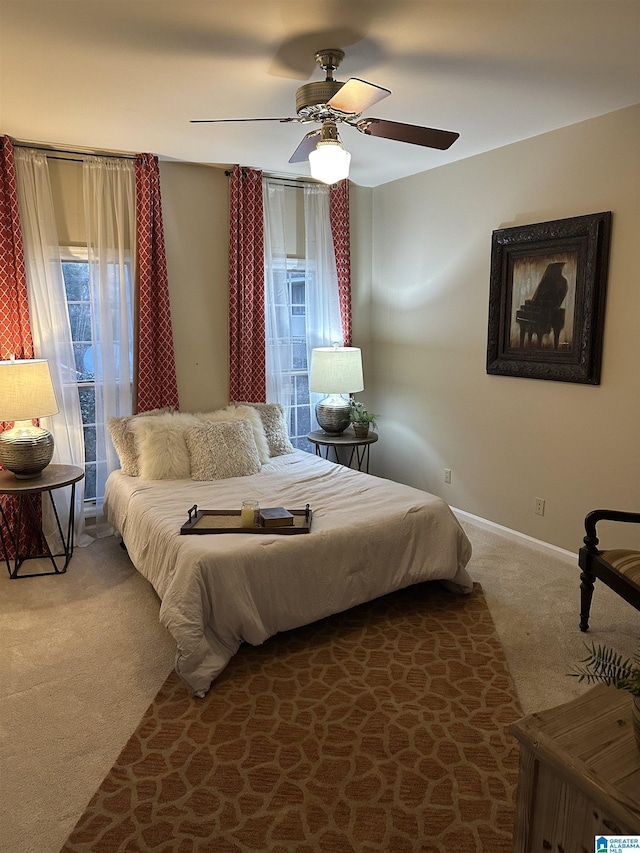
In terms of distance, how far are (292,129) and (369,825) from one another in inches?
138

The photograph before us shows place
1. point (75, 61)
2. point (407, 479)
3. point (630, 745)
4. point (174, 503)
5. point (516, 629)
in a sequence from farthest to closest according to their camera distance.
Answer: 1. point (407, 479)
2. point (174, 503)
3. point (516, 629)
4. point (75, 61)
5. point (630, 745)

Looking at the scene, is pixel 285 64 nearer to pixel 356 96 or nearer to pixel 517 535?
pixel 356 96

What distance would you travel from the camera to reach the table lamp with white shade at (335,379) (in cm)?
463

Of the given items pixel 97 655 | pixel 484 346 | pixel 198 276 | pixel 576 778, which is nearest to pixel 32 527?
pixel 97 655

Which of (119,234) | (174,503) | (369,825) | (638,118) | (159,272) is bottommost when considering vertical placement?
(369,825)

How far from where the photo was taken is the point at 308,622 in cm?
291

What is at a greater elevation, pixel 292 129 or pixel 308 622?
pixel 292 129

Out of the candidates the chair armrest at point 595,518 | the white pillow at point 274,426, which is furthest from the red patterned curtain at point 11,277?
the chair armrest at point 595,518

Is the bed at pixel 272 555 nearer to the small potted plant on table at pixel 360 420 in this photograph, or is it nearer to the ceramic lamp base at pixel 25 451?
the ceramic lamp base at pixel 25 451

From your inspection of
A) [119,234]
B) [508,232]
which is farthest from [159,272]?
[508,232]

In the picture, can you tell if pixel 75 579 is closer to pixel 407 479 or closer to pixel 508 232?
pixel 407 479

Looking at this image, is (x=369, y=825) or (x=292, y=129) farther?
(x=292, y=129)

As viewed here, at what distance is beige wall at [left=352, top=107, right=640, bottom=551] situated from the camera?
11.2 ft

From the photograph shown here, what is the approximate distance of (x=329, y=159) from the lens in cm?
253
